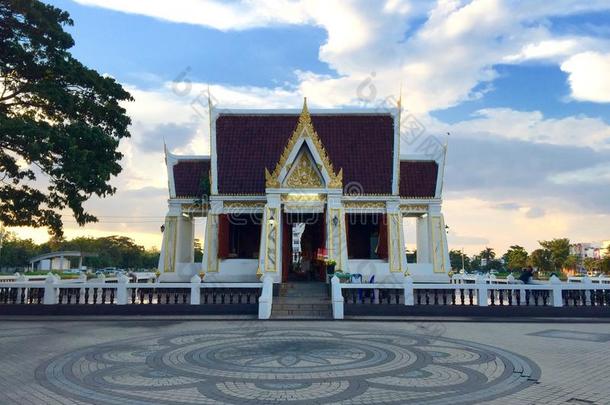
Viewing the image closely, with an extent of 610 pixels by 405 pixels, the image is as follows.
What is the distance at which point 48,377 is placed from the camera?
7.24 metres

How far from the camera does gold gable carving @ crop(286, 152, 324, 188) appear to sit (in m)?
21.7

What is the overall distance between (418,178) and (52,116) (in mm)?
18552

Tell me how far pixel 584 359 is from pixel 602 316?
8.57 m

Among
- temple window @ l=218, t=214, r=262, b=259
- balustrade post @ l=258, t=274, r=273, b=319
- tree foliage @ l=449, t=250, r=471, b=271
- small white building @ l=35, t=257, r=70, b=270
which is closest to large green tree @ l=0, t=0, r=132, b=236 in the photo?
balustrade post @ l=258, t=274, r=273, b=319

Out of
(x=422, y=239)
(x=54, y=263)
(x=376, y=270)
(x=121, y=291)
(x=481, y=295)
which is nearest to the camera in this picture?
(x=481, y=295)

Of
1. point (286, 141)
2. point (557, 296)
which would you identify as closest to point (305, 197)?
point (286, 141)

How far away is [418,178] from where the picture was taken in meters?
25.6

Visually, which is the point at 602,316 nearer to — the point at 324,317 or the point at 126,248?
the point at 324,317

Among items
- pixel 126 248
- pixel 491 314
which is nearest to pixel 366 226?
pixel 491 314

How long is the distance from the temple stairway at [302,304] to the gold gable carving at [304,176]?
5311 millimetres

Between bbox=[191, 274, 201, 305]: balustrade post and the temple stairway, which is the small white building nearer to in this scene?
bbox=[191, 274, 201, 305]: balustrade post

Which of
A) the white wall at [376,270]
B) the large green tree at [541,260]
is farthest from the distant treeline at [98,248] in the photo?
the large green tree at [541,260]

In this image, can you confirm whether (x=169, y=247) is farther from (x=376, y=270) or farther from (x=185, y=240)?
(x=376, y=270)

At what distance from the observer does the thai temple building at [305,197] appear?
71.2ft
